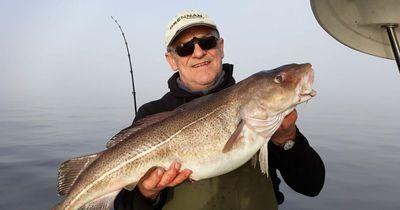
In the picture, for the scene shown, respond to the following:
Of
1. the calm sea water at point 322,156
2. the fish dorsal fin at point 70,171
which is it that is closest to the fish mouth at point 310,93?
the fish dorsal fin at point 70,171

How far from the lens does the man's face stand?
3.86m

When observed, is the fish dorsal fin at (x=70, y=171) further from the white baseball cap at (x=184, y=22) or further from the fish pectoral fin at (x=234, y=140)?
the white baseball cap at (x=184, y=22)

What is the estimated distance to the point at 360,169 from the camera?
39.8 ft

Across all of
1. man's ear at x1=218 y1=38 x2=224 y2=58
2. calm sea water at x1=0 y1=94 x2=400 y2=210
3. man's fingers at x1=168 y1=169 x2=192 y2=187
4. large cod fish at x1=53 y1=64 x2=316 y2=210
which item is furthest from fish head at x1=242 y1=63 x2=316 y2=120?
calm sea water at x1=0 y1=94 x2=400 y2=210

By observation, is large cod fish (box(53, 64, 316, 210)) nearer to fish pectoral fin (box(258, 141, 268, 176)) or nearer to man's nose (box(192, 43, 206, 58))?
fish pectoral fin (box(258, 141, 268, 176))

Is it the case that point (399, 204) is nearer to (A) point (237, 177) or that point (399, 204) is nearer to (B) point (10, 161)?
(A) point (237, 177)

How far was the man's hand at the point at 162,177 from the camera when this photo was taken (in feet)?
10.1

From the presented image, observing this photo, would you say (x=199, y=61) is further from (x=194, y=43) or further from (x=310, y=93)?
(x=310, y=93)

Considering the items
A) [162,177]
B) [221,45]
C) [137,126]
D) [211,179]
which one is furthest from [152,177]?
[221,45]

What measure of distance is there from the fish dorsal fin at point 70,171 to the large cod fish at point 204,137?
3 centimetres

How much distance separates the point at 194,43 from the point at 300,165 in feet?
5.01

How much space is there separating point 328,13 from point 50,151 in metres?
13.5

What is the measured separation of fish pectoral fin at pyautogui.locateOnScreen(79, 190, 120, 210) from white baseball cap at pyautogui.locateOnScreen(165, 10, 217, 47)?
161cm

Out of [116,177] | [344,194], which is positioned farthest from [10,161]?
[116,177]
